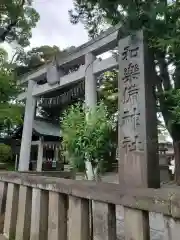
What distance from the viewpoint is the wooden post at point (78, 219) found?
6.20 ft

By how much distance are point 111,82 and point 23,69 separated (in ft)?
21.6

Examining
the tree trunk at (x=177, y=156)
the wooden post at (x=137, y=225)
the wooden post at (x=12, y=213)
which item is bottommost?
the wooden post at (x=12, y=213)

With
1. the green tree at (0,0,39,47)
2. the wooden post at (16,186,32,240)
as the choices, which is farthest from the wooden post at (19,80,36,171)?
the wooden post at (16,186,32,240)

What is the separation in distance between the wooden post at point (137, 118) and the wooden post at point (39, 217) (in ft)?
2.57

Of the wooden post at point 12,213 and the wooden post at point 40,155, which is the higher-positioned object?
the wooden post at point 40,155

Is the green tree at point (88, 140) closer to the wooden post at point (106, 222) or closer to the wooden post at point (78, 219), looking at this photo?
the wooden post at point (78, 219)

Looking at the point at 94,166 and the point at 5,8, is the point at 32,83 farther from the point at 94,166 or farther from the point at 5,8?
the point at 94,166

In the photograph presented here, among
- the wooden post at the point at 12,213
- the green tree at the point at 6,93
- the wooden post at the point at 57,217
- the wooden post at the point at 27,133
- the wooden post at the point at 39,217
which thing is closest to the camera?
the wooden post at the point at 57,217

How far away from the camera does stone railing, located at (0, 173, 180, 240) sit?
4.45 feet

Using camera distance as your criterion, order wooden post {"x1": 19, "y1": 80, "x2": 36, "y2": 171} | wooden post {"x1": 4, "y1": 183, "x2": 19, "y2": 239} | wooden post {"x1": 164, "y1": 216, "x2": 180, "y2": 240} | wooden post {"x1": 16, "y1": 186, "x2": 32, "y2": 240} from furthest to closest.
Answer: wooden post {"x1": 19, "y1": 80, "x2": 36, "y2": 171} < wooden post {"x1": 4, "y1": 183, "x2": 19, "y2": 239} < wooden post {"x1": 16, "y1": 186, "x2": 32, "y2": 240} < wooden post {"x1": 164, "y1": 216, "x2": 180, "y2": 240}

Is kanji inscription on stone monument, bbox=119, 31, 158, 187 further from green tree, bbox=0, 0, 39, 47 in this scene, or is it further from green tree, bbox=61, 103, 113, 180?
green tree, bbox=0, 0, 39, 47

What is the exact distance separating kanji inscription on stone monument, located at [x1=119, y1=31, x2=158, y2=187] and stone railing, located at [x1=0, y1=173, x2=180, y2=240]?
653mm

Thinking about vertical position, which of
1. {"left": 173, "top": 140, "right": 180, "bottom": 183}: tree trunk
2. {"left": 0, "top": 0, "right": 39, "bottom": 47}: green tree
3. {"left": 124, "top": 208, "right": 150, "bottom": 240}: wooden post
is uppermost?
{"left": 0, "top": 0, "right": 39, "bottom": 47}: green tree

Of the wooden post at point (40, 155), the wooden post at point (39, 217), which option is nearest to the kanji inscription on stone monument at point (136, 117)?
the wooden post at point (39, 217)
